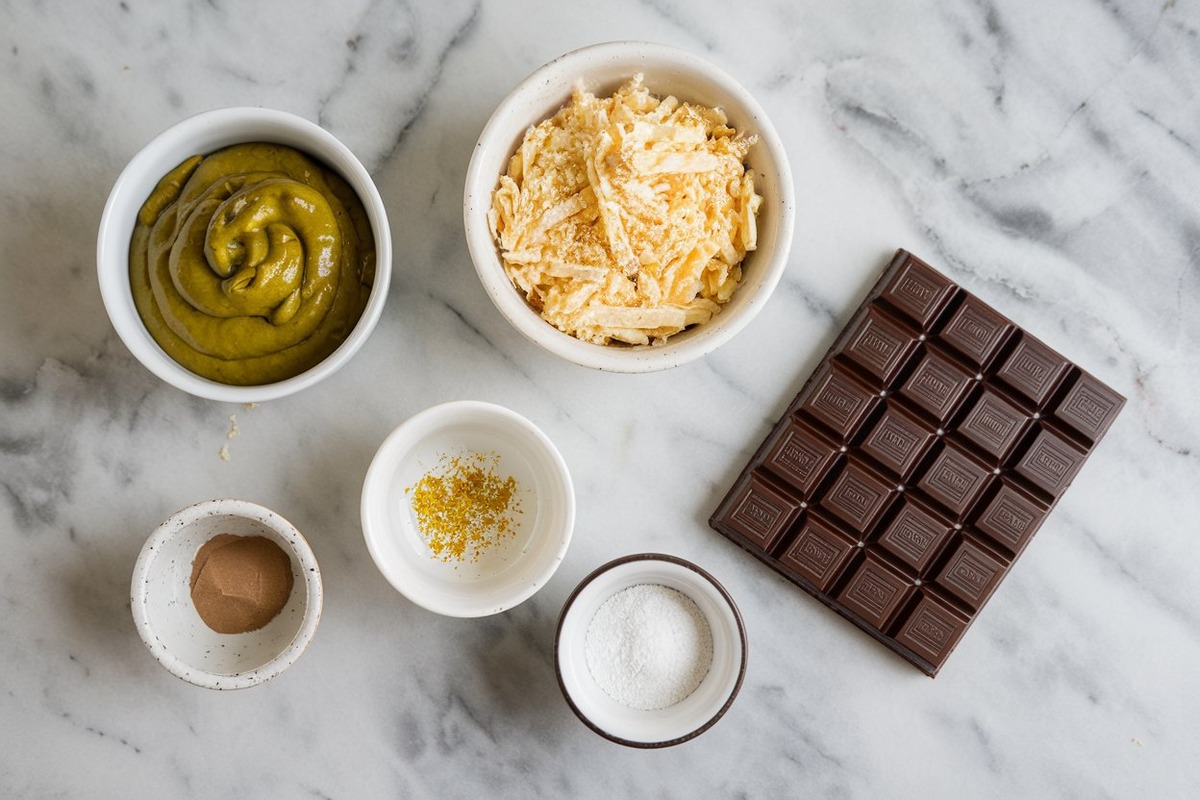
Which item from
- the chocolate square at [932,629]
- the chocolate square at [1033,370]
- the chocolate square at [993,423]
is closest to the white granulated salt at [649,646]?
the chocolate square at [932,629]

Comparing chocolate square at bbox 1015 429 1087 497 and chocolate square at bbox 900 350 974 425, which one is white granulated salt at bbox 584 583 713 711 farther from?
chocolate square at bbox 1015 429 1087 497

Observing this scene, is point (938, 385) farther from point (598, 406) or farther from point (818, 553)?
point (598, 406)

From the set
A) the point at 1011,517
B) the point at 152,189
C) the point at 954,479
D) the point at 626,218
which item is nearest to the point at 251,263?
the point at 152,189

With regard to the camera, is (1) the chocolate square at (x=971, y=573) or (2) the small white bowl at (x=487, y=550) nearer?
(2) the small white bowl at (x=487, y=550)

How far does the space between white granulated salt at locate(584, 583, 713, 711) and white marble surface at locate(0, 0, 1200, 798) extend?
12 centimetres

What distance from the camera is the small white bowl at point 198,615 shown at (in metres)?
1.48

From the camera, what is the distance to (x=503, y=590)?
5.11 ft

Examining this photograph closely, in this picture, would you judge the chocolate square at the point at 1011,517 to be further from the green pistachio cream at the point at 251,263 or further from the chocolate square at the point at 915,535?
the green pistachio cream at the point at 251,263

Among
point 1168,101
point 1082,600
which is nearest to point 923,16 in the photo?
point 1168,101

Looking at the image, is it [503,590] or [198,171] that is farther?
[503,590]

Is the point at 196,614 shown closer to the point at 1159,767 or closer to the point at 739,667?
the point at 739,667

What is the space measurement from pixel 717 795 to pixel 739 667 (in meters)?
0.35

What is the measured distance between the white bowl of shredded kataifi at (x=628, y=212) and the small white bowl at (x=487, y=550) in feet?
0.73

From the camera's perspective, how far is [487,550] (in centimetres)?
166
